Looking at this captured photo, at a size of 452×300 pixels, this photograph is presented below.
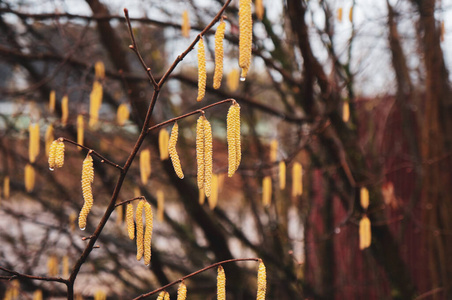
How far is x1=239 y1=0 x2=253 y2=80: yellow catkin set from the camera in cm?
117

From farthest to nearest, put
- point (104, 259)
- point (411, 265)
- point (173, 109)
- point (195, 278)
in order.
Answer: point (411, 265)
point (173, 109)
point (195, 278)
point (104, 259)

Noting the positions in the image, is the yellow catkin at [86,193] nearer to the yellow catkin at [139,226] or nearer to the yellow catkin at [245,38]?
the yellow catkin at [139,226]

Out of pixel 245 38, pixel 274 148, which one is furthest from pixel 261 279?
pixel 274 148

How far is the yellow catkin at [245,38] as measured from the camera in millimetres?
1165

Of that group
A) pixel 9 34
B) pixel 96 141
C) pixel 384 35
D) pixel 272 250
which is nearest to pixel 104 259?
pixel 96 141

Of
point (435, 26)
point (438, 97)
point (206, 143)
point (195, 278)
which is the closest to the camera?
point (206, 143)

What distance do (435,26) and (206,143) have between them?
10.1ft

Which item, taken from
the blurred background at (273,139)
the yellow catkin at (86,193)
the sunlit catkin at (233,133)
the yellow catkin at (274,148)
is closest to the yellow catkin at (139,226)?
the yellow catkin at (86,193)

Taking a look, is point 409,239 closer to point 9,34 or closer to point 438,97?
point 438,97

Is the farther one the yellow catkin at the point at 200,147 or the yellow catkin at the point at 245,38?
the yellow catkin at the point at 200,147

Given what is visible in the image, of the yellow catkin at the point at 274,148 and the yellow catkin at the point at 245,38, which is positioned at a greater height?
the yellow catkin at the point at 274,148

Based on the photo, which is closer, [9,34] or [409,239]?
[9,34]

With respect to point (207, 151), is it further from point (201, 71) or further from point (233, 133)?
point (201, 71)

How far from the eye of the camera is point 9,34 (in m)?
3.59
